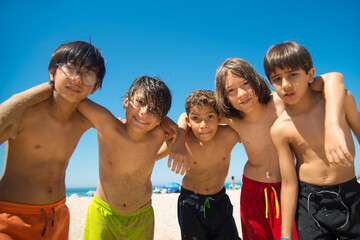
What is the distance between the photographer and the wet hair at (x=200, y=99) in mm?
3486

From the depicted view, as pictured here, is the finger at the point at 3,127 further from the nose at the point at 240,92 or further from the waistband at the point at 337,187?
the waistband at the point at 337,187

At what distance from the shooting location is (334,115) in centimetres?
211

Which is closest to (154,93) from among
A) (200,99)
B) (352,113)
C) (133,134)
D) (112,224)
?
(133,134)

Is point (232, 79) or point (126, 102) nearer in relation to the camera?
point (232, 79)

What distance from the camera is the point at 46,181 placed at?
246 cm

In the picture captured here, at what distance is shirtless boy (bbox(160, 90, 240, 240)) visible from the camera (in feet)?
10.7

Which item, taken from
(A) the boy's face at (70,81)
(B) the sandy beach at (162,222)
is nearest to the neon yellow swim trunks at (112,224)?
(A) the boy's face at (70,81)

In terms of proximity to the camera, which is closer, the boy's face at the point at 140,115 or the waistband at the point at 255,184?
the waistband at the point at 255,184

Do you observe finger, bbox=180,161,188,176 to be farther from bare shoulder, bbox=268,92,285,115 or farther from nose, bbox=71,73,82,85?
nose, bbox=71,73,82,85

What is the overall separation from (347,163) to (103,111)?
104 inches

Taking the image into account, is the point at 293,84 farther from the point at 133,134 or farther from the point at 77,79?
the point at 77,79

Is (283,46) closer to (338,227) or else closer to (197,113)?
(197,113)

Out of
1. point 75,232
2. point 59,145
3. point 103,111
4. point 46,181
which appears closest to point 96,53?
point 103,111

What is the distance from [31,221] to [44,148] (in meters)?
0.70
